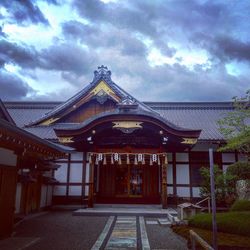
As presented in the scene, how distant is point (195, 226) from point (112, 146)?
23.3ft

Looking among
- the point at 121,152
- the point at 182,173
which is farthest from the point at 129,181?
the point at 182,173

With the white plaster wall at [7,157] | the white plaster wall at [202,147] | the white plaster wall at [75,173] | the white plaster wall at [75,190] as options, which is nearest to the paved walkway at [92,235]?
the white plaster wall at [7,157]

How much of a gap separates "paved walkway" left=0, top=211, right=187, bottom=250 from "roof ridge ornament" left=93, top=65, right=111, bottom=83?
31.9ft

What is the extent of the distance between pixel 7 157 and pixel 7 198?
49.6 inches

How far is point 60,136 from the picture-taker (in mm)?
14289

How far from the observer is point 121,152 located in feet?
49.1

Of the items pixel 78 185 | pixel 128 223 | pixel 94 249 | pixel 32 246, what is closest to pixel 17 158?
pixel 32 246

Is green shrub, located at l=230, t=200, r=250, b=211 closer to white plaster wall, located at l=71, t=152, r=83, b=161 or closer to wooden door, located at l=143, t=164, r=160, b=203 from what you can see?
wooden door, located at l=143, t=164, r=160, b=203

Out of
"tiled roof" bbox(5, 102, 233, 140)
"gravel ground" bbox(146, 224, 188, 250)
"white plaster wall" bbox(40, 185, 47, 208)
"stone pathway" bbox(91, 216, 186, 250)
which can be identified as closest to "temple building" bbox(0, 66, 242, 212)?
"white plaster wall" bbox(40, 185, 47, 208)

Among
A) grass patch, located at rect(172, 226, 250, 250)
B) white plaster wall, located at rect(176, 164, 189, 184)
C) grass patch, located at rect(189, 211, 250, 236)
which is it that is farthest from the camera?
white plaster wall, located at rect(176, 164, 189, 184)

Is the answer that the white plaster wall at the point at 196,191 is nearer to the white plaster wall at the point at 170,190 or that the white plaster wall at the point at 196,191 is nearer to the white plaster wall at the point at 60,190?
the white plaster wall at the point at 170,190

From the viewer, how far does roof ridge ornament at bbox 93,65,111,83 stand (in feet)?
61.2

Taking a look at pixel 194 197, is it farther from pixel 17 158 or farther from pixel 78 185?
pixel 17 158

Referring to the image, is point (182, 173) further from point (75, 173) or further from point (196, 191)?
point (75, 173)
